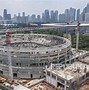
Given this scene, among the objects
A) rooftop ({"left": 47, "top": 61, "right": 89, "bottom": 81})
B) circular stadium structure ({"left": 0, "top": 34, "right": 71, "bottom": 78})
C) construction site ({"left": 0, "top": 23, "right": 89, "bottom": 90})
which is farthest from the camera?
circular stadium structure ({"left": 0, "top": 34, "right": 71, "bottom": 78})

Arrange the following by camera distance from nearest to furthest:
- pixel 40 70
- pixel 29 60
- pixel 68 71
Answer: pixel 68 71 → pixel 40 70 → pixel 29 60

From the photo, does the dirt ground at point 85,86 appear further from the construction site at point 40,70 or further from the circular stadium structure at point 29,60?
the circular stadium structure at point 29,60

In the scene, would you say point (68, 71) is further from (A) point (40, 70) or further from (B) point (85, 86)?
(A) point (40, 70)

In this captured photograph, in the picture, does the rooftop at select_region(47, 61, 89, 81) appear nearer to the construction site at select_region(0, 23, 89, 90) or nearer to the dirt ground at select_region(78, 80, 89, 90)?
the construction site at select_region(0, 23, 89, 90)

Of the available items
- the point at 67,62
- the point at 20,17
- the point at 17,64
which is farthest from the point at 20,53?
the point at 20,17

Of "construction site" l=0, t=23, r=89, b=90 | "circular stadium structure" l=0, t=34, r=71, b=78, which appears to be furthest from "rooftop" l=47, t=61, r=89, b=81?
"circular stadium structure" l=0, t=34, r=71, b=78

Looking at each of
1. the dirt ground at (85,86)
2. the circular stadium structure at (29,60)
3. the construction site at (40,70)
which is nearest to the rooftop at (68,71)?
the construction site at (40,70)

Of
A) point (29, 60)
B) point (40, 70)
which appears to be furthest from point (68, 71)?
point (29, 60)

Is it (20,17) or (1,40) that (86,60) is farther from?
(20,17)

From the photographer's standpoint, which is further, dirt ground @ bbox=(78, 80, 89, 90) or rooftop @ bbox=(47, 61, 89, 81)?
dirt ground @ bbox=(78, 80, 89, 90)

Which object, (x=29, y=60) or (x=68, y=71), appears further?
(x=29, y=60)

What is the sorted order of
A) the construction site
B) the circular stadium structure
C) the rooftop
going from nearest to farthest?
the rooftop
the construction site
the circular stadium structure

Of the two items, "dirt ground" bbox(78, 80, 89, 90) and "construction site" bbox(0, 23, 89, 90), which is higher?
"construction site" bbox(0, 23, 89, 90)
